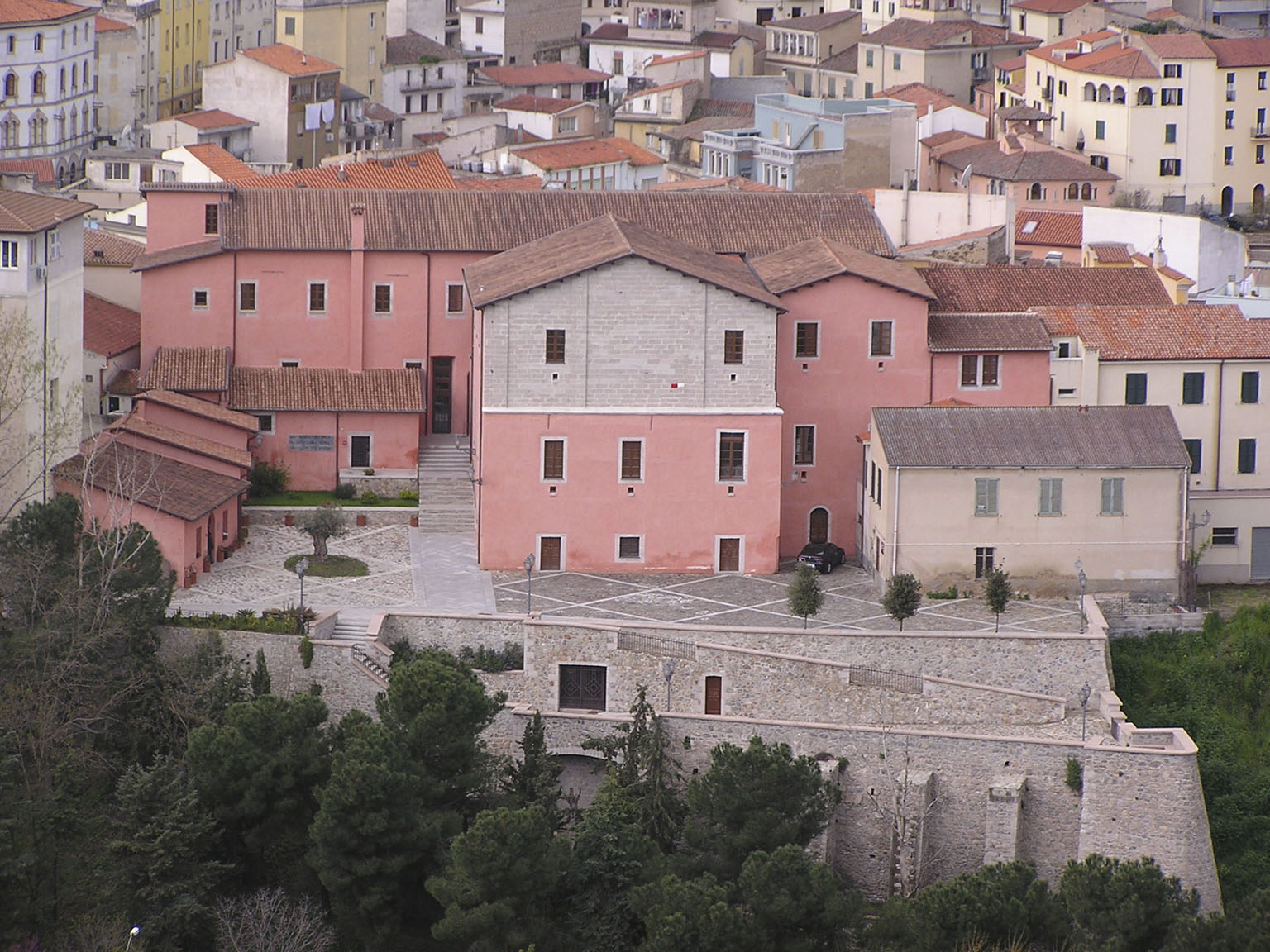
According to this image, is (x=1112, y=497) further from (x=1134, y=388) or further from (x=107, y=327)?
(x=107, y=327)

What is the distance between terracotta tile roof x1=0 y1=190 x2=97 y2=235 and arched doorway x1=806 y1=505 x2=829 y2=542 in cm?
1749

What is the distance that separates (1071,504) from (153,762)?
19.5 metres

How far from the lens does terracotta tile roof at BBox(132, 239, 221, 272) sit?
64.8 metres

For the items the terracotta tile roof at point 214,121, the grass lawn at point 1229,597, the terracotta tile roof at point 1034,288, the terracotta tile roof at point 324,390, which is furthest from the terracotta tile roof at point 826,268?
the terracotta tile roof at point 214,121

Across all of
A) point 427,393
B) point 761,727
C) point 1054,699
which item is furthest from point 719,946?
point 427,393

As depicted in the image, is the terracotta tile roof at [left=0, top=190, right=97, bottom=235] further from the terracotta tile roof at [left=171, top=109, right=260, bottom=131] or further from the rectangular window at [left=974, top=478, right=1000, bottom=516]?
the terracotta tile roof at [left=171, top=109, right=260, bottom=131]

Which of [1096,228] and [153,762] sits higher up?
[1096,228]

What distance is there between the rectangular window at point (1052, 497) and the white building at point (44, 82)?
6503 centimetres

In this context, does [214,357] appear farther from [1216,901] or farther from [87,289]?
[1216,901]

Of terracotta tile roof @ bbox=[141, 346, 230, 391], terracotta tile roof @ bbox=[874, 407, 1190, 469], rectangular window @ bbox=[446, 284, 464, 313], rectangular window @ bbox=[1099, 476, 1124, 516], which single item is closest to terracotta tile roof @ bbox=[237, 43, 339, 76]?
rectangular window @ bbox=[446, 284, 464, 313]

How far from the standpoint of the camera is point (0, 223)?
57812 mm

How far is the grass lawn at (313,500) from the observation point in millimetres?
62031

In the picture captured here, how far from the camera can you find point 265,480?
62594mm

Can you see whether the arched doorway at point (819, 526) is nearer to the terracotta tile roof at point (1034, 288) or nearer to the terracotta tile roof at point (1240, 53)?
the terracotta tile roof at point (1034, 288)
